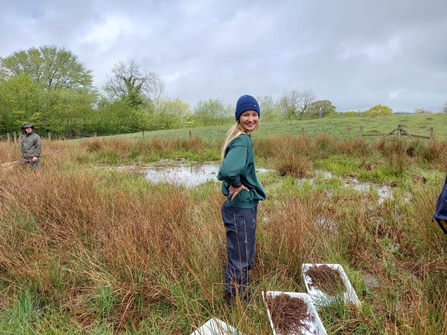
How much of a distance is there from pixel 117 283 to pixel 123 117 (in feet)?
128

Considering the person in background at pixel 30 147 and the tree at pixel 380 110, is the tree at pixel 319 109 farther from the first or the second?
the person in background at pixel 30 147

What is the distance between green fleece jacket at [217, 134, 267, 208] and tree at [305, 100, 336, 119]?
4963cm

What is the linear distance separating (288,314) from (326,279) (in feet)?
1.86

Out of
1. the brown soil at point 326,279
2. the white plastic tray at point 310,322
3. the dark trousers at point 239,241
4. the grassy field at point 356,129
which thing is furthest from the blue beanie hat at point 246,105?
the grassy field at point 356,129

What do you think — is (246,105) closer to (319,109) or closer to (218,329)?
(218,329)

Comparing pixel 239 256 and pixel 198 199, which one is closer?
pixel 239 256

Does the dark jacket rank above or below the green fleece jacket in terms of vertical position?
above

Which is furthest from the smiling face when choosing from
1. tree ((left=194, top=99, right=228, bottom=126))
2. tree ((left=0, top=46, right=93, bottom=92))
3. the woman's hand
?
tree ((left=194, top=99, right=228, bottom=126))

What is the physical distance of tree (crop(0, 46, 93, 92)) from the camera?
33.3 meters

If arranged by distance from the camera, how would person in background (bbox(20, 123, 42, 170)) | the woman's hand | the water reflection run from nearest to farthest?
the woman's hand → the water reflection → person in background (bbox(20, 123, 42, 170))

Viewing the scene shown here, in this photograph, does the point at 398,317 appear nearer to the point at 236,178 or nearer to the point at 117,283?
the point at 236,178

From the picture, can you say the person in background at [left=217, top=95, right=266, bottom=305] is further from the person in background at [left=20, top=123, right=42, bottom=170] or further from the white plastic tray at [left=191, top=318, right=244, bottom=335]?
the person in background at [left=20, top=123, right=42, bottom=170]

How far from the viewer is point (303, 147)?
405 inches

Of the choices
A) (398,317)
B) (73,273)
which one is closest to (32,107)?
(73,273)
